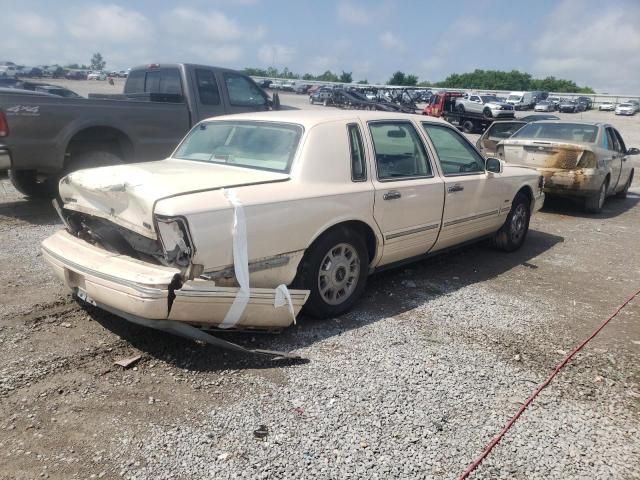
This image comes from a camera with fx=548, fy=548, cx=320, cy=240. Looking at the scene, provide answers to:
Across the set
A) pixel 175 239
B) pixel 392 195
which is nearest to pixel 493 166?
pixel 392 195

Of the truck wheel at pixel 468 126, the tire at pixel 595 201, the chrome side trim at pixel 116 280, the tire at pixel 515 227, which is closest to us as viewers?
the chrome side trim at pixel 116 280

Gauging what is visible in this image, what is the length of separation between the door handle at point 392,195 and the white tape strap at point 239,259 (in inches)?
57.1

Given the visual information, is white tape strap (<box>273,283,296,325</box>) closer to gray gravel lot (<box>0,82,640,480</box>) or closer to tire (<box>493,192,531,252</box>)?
gray gravel lot (<box>0,82,640,480</box>)

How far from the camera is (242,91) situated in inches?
350

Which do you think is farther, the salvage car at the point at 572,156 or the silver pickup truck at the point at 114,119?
the salvage car at the point at 572,156

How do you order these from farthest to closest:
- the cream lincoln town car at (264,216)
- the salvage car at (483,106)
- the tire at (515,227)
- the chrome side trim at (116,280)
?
the salvage car at (483,106)
the tire at (515,227)
the cream lincoln town car at (264,216)
the chrome side trim at (116,280)

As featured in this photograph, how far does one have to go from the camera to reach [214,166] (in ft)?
14.4

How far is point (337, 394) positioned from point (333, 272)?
1186 millimetres

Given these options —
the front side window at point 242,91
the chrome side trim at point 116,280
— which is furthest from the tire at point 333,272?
the front side window at point 242,91

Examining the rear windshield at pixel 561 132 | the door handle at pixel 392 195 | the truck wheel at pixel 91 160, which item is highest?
the rear windshield at pixel 561 132

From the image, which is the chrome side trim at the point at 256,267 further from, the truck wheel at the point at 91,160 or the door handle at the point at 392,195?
the truck wheel at the point at 91,160

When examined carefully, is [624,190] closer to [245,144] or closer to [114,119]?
[245,144]

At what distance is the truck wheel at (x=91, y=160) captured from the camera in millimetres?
7184

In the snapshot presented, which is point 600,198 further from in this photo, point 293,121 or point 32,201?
point 32,201
